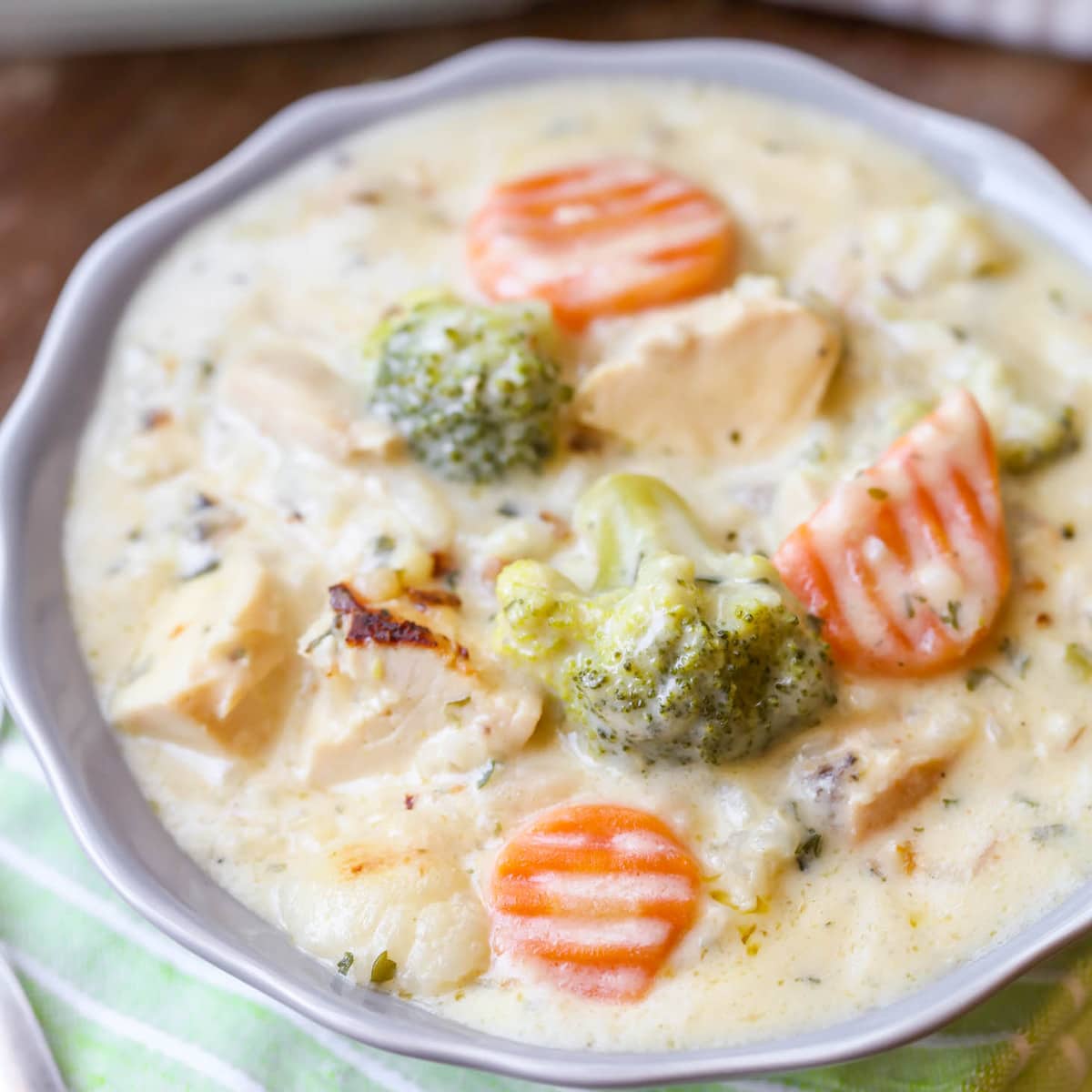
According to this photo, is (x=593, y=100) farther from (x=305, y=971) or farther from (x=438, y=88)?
(x=305, y=971)

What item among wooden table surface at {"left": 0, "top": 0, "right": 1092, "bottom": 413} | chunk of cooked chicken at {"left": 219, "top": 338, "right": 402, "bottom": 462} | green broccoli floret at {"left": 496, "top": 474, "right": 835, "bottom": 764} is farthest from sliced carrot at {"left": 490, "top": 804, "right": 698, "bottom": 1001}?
wooden table surface at {"left": 0, "top": 0, "right": 1092, "bottom": 413}

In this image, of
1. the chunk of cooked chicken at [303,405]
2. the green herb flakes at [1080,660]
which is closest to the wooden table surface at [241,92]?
the chunk of cooked chicken at [303,405]

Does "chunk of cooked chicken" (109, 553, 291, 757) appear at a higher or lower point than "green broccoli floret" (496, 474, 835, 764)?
lower

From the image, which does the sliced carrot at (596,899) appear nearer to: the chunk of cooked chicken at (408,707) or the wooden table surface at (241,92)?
the chunk of cooked chicken at (408,707)

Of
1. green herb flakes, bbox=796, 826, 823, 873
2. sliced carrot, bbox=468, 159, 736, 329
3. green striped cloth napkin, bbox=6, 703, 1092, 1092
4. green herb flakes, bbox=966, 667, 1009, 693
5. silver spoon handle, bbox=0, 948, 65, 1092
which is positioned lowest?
silver spoon handle, bbox=0, 948, 65, 1092

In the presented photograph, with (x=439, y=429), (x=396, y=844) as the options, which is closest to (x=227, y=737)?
(x=396, y=844)

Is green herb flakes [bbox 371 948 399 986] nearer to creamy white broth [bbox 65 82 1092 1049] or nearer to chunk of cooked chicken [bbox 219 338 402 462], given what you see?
creamy white broth [bbox 65 82 1092 1049]
